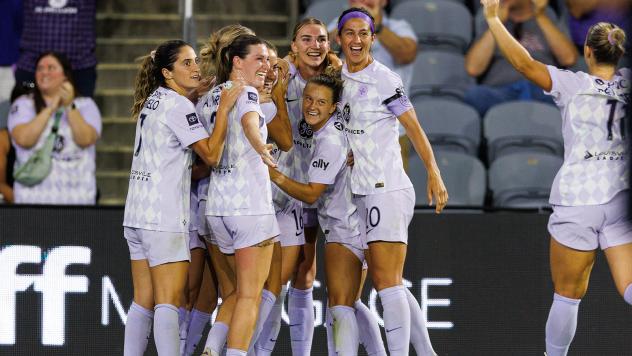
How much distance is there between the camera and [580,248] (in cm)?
627

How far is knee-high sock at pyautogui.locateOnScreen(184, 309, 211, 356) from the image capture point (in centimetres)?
656

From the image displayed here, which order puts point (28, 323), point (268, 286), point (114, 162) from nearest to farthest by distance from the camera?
point (268, 286), point (28, 323), point (114, 162)

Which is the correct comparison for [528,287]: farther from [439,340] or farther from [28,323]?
[28,323]

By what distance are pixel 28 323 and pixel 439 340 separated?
249cm

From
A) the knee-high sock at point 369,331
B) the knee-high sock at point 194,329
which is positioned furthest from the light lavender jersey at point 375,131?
the knee-high sock at point 194,329

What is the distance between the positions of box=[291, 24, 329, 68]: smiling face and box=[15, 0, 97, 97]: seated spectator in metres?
2.58

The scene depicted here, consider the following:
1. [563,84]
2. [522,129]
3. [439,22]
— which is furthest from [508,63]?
[563,84]

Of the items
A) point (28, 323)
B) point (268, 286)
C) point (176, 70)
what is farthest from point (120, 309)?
point (176, 70)

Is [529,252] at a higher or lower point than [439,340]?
higher

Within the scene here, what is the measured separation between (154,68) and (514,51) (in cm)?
185

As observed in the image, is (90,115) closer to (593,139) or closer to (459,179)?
(459,179)

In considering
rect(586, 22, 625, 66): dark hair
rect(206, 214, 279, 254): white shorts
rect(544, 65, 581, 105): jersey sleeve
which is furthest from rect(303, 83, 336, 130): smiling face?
rect(586, 22, 625, 66): dark hair

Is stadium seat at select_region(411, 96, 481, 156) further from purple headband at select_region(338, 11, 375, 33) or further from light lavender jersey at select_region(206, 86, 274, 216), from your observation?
light lavender jersey at select_region(206, 86, 274, 216)

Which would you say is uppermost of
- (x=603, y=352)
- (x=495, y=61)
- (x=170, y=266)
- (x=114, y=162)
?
(x=495, y=61)
